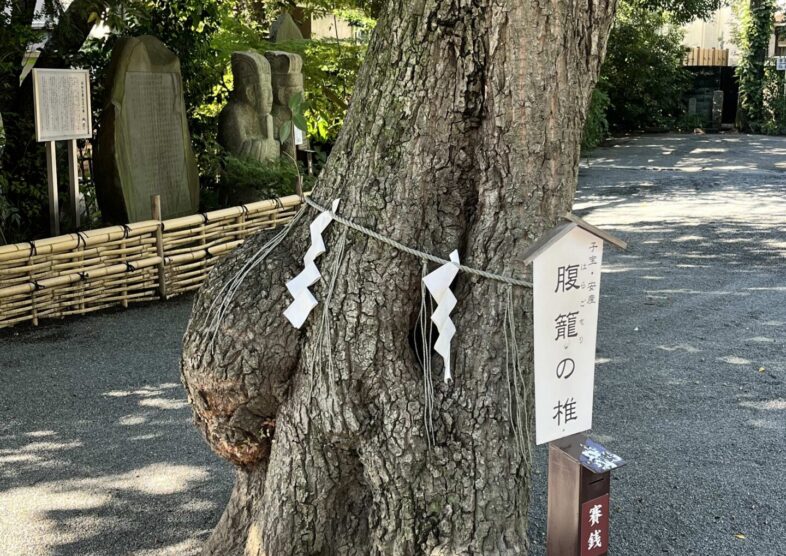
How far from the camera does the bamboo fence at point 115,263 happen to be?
7094 mm

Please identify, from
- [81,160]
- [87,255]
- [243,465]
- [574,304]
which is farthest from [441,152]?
[81,160]

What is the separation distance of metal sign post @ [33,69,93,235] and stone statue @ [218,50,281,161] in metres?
2.48

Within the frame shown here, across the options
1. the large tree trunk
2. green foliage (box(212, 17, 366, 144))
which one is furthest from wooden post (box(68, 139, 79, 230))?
the large tree trunk

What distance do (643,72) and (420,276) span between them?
24.0 meters

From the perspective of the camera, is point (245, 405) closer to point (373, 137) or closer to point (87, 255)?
point (373, 137)

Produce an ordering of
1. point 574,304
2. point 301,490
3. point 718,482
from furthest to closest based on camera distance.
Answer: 1. point 718,482
2. point 301,490
3. point 574,304

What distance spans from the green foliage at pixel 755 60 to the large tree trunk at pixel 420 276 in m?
25.5

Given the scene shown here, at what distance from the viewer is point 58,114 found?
8.02 m

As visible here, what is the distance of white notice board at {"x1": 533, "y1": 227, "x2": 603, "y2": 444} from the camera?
8.70 feet

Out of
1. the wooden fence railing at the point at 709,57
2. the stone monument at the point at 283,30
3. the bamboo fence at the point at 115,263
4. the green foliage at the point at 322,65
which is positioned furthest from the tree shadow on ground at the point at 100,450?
the wooden fence railing at the point at 709,57

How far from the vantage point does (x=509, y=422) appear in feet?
9.22

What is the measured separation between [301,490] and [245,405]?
1.11 feet

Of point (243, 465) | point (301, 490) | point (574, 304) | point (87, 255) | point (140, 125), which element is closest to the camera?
point (574, 304)

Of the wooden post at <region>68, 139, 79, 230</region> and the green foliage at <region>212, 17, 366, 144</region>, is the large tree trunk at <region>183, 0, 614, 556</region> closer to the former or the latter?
the wooden post at <region>68, 139, 79, 230</region>
